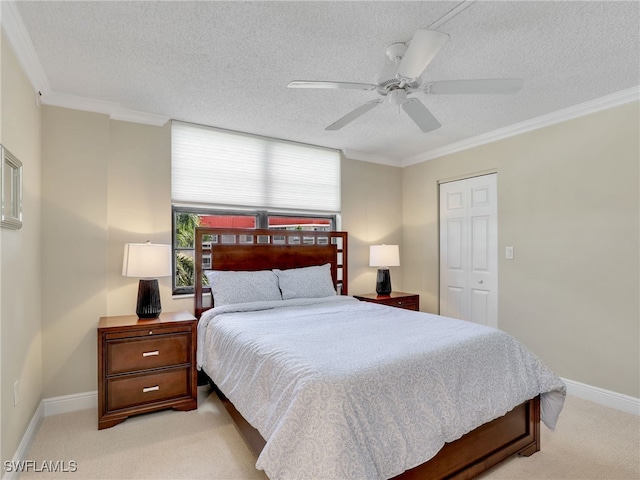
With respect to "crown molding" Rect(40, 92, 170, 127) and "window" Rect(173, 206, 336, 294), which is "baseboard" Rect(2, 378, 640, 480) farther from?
"crown molding" Rect(40, 92, 170, 127)

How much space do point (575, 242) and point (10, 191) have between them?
4.18m

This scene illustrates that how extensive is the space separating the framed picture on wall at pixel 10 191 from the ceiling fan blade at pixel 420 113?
2265 mm

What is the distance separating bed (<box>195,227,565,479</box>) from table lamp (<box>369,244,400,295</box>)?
1250mm

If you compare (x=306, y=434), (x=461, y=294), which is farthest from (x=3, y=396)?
(x=461, y=294)

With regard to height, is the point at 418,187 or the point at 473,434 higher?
the point at 418,187

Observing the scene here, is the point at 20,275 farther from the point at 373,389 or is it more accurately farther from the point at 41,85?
the point at 373,389

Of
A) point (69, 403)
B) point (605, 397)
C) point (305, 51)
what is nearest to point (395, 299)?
point (605, 397)

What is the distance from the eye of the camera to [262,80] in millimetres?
2621

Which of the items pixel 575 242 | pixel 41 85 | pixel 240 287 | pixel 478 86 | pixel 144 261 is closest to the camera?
pixel 478 86

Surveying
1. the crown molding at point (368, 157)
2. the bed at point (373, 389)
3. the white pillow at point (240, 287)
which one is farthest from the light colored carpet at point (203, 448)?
the crown molding at point (368, 157)

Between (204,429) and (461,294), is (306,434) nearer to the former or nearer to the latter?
(204,429)

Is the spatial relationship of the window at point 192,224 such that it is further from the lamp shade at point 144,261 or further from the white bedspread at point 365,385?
the white bedspread at point 365,385

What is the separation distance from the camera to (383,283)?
434cm

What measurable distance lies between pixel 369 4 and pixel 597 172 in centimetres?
252
